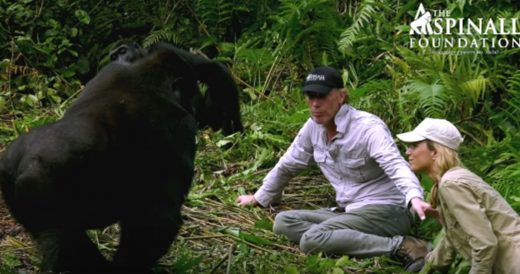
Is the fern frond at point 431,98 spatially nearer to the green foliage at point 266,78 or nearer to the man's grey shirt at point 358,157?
the green foliage at point 266,78

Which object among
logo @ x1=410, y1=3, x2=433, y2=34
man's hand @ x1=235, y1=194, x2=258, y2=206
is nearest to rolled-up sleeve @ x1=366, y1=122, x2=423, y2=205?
man's hand @ x1=235, y1=194, x2=258, y2=206

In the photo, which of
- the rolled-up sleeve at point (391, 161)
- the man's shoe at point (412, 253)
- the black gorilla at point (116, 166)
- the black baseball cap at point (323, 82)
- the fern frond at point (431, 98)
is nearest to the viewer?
the black gorilla at point (116, 166)

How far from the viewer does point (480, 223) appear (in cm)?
395

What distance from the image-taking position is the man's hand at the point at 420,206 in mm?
4359

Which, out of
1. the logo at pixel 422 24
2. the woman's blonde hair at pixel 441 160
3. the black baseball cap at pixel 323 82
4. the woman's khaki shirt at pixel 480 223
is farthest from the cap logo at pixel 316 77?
the logo at pixel 422 24

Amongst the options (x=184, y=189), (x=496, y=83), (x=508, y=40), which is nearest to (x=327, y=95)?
(x=184, y=189)

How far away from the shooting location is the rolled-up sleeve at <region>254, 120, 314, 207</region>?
5621 millimetres

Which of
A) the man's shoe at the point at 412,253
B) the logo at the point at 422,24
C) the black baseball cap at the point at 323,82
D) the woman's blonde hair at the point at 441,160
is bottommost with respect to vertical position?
the man's shoe at the point at 412,253

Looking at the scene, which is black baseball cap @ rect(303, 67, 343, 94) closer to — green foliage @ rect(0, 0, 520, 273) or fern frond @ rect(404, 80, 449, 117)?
green foliage @ rect(0, 0, 520, 273)

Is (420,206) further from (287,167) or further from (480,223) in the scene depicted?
(287,167)

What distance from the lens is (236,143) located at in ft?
22.9

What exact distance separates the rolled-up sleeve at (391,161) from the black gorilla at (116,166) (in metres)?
1.10

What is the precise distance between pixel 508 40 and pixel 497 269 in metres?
3.48

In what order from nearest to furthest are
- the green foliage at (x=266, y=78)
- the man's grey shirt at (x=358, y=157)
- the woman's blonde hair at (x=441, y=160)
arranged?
the woman's blonde hair at (x=441, y=160) < the man's grey shirt at (x=358, y=157) < the green foliage at (x=266, y=78)
